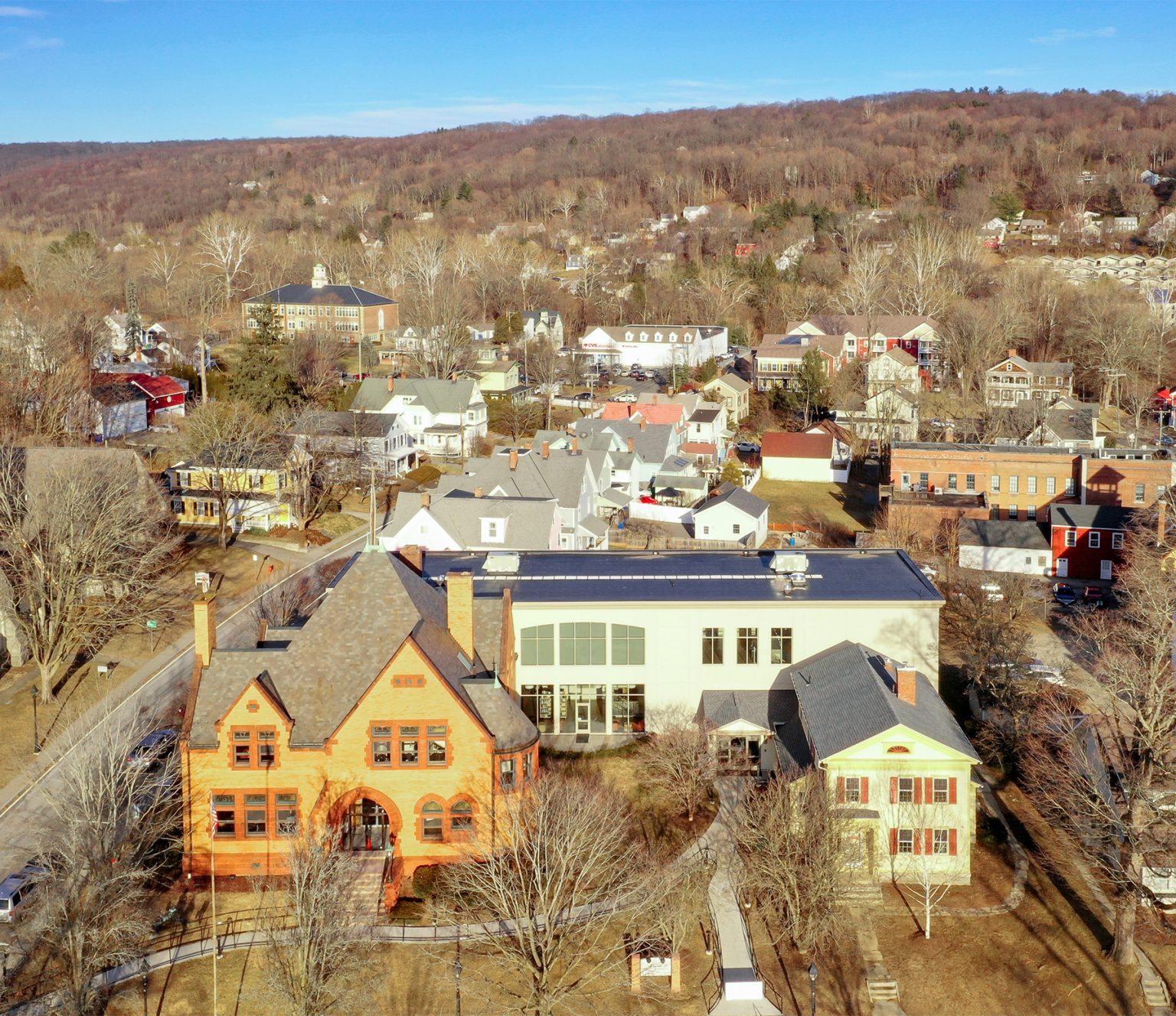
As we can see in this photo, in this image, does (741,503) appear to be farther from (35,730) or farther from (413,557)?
(35,730)

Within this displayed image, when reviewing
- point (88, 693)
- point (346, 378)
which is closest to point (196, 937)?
point (88, 693)

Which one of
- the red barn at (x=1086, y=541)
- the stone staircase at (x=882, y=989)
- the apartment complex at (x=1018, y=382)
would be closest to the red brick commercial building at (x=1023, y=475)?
the red barn at (x=1086, y=541)

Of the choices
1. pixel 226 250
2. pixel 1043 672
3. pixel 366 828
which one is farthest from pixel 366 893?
pixel 226 250

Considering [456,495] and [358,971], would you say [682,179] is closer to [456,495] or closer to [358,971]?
[456,495]

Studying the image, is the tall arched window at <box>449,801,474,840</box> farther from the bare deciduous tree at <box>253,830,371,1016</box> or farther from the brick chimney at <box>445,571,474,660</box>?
the brick chimney at <box>445,571,474,660</box>

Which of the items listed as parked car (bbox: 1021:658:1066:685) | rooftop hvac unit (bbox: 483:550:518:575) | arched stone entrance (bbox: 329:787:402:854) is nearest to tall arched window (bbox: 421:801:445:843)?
arched stone entrance (bbox: 329:787:402:854)

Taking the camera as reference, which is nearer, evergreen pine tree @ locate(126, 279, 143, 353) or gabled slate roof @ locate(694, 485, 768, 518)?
gabled slate roof @ locate(694, 485, 768, 518)
